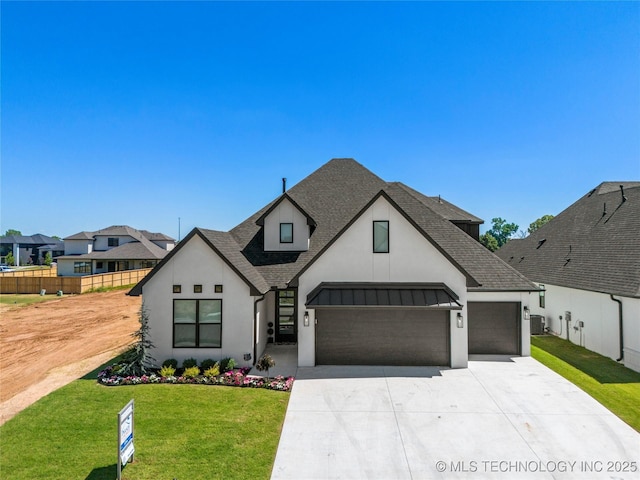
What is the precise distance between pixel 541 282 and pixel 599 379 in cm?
865

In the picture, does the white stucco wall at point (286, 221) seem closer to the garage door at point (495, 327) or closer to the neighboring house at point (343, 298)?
the neighboring house at point (343, 298)

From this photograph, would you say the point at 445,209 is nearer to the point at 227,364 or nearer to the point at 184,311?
the point at 227,364

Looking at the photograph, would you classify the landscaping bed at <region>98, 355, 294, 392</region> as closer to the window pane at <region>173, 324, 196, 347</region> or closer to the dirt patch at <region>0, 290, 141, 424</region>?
the window pane at <region>173, 324, 196, 347</region>

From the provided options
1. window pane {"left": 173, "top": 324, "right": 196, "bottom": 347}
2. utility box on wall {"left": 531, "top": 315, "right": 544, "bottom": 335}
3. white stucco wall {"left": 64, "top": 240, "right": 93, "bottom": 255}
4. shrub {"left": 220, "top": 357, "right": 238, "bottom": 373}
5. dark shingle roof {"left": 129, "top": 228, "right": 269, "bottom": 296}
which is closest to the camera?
shrub {"left": 220, "top": 357, "right": 238, "bottom": 373}

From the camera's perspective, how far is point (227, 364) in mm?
13336

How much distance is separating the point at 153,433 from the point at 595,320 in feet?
63.0

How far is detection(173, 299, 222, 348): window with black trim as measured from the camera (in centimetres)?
1379

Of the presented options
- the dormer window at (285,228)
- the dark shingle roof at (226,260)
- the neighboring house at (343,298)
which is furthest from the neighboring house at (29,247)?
the neighboring house at (343,298)

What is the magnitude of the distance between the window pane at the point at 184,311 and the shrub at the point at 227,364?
2.10 m

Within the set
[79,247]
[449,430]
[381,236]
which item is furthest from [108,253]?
[449,430]

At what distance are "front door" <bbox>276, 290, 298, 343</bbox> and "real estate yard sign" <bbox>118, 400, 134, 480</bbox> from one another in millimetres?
9886

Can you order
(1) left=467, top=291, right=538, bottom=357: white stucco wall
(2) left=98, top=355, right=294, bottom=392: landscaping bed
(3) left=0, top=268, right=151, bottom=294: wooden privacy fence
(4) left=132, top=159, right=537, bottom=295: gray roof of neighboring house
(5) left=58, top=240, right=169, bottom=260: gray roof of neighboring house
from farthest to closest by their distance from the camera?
(5) left=58, top=240, right=169, bottom=260: gray roof of neighboring house → (3) left=0, top=268, right=151, bottom=294: wooden privacy fence → (1) left=467, top=291, right=538, bottom=357: white stucco wall → (4) left=132, top=159, right=537, bottom=295: gray roof of neighboring house → (2) left=98, top=355, right=294, bottom=392: landscaping bed

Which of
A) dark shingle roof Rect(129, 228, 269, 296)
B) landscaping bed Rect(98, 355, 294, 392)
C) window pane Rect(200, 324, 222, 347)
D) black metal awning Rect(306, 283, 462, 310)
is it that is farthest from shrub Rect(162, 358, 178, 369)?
black metal awning Rect(306, 283, 462, 310)

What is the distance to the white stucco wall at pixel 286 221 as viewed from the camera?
17562 millimetres
